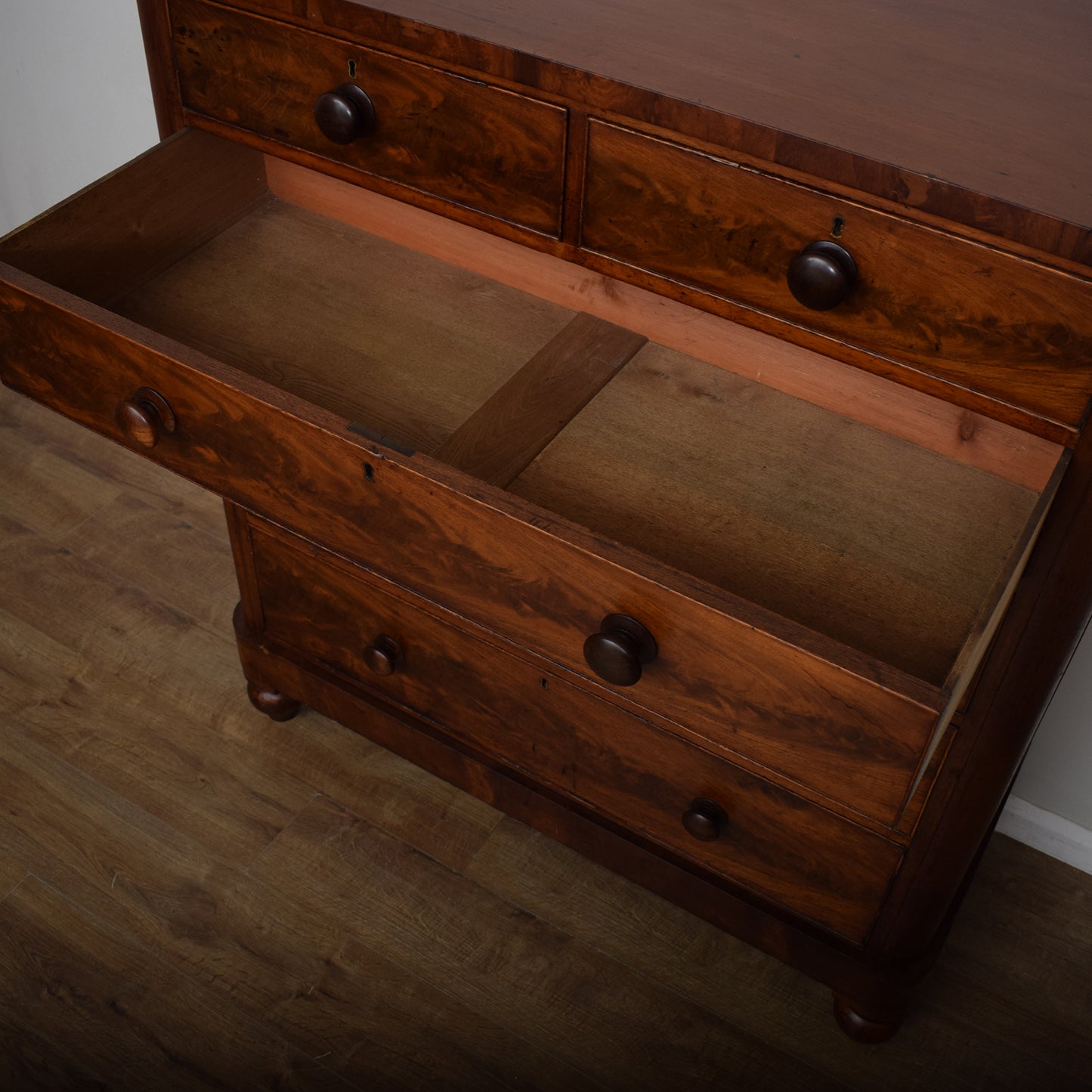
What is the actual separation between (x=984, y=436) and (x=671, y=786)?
1.35ft

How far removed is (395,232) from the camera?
123 centimetres

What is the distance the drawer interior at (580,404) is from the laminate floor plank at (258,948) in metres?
0.62

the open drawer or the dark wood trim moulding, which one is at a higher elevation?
the dark wood trim moulding

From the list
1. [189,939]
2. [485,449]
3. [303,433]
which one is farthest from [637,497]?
[189,939]

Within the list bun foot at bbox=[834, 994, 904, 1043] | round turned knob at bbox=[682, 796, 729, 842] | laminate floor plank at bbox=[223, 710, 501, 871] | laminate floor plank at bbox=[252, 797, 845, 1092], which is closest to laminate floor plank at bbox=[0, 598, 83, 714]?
laminate floor plank at bbox=[223, 710, 501, 871]

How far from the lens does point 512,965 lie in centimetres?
134

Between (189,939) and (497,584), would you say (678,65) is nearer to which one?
(497,584)

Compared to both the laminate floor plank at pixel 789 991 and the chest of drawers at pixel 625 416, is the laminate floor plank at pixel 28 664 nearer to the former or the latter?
the chest of drawers at pixel 625 416

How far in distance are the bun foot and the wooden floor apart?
0.09 ft

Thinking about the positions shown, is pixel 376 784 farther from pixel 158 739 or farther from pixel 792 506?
pixel 792 506

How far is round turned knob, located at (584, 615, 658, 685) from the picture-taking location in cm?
87

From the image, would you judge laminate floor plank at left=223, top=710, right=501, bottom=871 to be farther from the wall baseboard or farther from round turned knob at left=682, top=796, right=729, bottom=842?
the wall baseboard

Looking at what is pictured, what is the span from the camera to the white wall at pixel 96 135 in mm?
1426

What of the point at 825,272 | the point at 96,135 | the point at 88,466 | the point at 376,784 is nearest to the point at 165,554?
the point at 88,466
